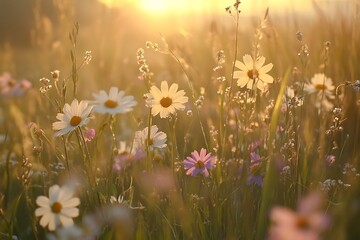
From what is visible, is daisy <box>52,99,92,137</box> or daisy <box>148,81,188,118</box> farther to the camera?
daisy <box>148,81,188,118</box>

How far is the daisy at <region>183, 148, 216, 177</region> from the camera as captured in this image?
1.39 metres

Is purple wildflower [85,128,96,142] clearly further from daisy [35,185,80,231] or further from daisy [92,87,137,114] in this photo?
daisy [35,185,80,231]

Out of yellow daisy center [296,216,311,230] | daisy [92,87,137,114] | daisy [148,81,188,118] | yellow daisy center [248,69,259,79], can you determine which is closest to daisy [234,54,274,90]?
yellow daisy center [248,69,259,79]

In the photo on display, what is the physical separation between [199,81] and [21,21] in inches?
403

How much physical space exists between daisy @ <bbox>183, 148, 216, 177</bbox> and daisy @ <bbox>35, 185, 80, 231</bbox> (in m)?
0.41

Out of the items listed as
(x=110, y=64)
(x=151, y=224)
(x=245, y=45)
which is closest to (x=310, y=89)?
(x=151, y=224)

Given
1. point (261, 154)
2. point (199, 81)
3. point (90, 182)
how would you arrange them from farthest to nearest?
point (199, 81) < point (261, 154) < point (90, 182)

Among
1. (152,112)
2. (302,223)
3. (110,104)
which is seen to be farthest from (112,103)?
(302,223)

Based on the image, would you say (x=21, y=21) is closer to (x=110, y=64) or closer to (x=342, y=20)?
(x=110, y=64)

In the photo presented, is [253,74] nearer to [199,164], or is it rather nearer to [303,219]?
[199,164]

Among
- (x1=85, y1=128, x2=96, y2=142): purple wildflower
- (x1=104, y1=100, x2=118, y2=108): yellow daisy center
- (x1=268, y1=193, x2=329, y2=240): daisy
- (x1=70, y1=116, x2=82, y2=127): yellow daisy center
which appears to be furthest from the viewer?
(x1=85, y1=128, x2=96, y2=142): purple wildflower

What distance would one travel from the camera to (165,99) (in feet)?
4.75

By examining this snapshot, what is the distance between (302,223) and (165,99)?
874 millimetres

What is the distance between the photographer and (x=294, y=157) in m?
1.39
